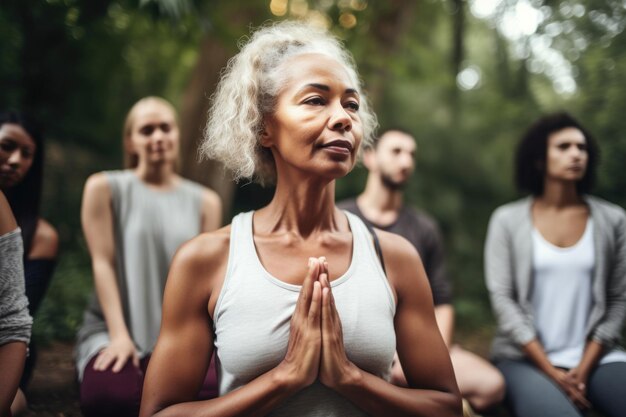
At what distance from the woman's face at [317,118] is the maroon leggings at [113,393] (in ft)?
4.01

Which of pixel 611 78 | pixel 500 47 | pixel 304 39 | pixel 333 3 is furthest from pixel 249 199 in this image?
pixel 304 39

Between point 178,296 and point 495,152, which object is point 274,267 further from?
point 495,152

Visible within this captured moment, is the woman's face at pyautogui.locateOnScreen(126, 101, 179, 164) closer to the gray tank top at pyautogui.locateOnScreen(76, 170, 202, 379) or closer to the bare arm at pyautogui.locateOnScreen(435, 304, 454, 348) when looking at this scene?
the gray tank top at pyautogui.locateOnScreen(76, 170, 202, 379)

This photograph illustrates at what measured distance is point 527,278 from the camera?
288cm

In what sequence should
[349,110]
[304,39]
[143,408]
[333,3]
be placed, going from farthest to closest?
[333,3], [304,39], [349,110], [143,408]

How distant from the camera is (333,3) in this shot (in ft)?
17.0

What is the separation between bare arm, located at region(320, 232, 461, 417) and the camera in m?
1.48

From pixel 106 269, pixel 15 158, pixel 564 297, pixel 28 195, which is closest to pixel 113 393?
pixel 106 269

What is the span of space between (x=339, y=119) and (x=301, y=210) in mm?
371

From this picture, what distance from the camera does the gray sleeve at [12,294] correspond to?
164 cm

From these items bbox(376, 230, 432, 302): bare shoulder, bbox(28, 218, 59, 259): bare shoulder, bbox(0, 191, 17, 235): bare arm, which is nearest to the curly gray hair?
bbox(376, 230, 432, 302): bare shoulder

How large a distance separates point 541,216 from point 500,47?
4.54m

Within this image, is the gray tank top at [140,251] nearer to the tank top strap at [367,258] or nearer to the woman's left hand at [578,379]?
the tank top strap at [367,258]

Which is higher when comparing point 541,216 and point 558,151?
point 558,151
